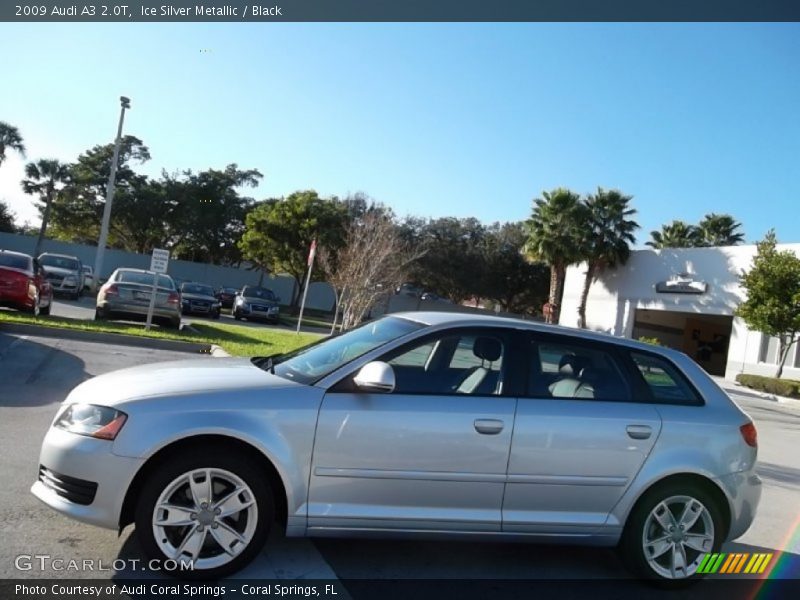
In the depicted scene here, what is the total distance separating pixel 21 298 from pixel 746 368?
98.0 ft

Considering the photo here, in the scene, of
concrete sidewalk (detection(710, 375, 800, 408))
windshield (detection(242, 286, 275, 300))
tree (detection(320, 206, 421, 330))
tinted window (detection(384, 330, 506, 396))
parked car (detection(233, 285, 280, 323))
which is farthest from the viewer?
windshield (detection(242, 286, 275, 300))

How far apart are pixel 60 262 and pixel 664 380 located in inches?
968

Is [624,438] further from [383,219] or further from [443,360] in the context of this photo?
[383,219]

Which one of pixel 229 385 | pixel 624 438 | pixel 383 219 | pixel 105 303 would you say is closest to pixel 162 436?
pixel 229 385

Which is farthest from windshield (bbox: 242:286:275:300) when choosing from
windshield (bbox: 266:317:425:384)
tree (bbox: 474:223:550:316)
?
windshield (bbox: 266:317:425:384)

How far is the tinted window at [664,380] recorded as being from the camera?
4.37 m

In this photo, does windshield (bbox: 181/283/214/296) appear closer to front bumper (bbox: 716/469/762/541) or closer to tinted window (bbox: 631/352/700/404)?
tinted window (bbox: 631/352/700/404)

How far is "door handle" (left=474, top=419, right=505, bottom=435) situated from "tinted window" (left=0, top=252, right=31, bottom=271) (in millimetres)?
13874

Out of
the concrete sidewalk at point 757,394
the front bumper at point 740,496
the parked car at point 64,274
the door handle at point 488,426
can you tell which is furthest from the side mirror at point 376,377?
the parked car at point 64,274

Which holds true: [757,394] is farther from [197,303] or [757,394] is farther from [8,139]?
[8,139]

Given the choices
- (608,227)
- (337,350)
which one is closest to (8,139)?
(608,227)

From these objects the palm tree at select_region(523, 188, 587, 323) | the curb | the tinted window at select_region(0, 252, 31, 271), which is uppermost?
the palm tree at select_region(523, 188, 587, 323)

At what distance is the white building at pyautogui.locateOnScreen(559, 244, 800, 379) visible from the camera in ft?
102

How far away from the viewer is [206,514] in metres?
3.55
